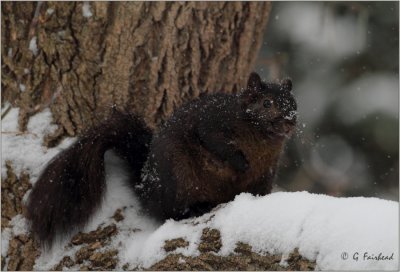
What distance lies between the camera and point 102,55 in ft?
11.1

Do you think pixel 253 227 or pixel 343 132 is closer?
pixel 253 227

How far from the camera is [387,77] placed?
215 inches

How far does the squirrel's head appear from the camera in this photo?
→ 294 cm

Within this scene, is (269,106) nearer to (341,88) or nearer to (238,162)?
(238,162)

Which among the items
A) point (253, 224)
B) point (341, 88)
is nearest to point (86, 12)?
point (253, 224)

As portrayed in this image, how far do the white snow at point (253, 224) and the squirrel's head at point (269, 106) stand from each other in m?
0.42

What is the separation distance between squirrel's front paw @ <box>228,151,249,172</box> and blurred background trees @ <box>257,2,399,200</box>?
2117mm

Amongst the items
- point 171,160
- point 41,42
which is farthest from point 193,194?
point 41,42

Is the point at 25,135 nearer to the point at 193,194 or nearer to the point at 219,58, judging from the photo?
the point at 193,194

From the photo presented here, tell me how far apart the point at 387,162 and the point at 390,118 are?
36cm

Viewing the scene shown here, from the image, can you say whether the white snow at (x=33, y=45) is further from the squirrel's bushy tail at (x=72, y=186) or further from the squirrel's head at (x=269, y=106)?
the squirrel's head at (x=269, y=106)

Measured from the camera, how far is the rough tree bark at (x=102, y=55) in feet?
10.8

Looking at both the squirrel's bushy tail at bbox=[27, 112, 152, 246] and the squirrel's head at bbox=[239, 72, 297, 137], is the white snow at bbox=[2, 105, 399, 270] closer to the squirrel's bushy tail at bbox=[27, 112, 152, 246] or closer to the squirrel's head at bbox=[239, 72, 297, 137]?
the squirrel's bushy tail at bbox=[27, 112, 152, 246]

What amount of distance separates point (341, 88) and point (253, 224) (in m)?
3.32
